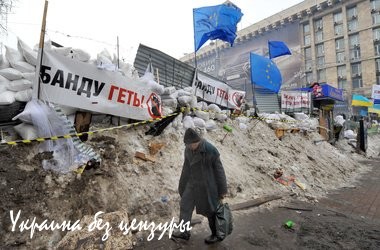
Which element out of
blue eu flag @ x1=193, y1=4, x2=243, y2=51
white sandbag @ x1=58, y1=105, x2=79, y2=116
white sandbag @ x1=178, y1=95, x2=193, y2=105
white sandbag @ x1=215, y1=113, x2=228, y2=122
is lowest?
white sandbag @ x1=215, y1=113, x2=228, y2=122

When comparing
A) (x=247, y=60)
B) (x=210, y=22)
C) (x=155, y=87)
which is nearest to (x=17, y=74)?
(x=155, y=87)

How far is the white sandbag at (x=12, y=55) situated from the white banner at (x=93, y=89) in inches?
32.2

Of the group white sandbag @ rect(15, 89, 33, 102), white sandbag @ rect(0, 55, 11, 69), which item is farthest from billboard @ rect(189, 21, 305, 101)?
white sandbag @ rect(15, 89, 33, 102)

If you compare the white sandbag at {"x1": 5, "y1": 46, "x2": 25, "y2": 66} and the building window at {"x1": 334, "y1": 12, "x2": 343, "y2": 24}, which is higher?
the building window at {"x1": 334, "y1": 12, "x2": 343, "y2": 24}

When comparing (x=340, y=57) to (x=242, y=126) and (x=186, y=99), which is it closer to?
(x=242, y=126)

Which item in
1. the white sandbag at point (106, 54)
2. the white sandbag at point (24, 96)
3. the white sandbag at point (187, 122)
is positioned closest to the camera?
the white sandbag at point (24, 96)

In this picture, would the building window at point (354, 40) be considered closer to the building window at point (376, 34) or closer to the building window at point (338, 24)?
the building window at point (338, 24)

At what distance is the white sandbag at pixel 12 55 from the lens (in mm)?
4805

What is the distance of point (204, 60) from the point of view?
68438 millimetres

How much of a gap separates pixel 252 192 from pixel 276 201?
0.53 meters

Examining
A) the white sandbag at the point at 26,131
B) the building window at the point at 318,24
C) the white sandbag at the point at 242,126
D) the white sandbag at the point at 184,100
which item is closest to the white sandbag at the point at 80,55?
the white sandbag at the point at 26,131

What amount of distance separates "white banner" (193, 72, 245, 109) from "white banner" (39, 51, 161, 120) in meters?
3.31

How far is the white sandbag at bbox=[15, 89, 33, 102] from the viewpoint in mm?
4404

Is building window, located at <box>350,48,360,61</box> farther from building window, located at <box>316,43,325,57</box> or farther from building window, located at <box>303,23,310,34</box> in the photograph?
building window, located at <box>303,23,310,34</box>
